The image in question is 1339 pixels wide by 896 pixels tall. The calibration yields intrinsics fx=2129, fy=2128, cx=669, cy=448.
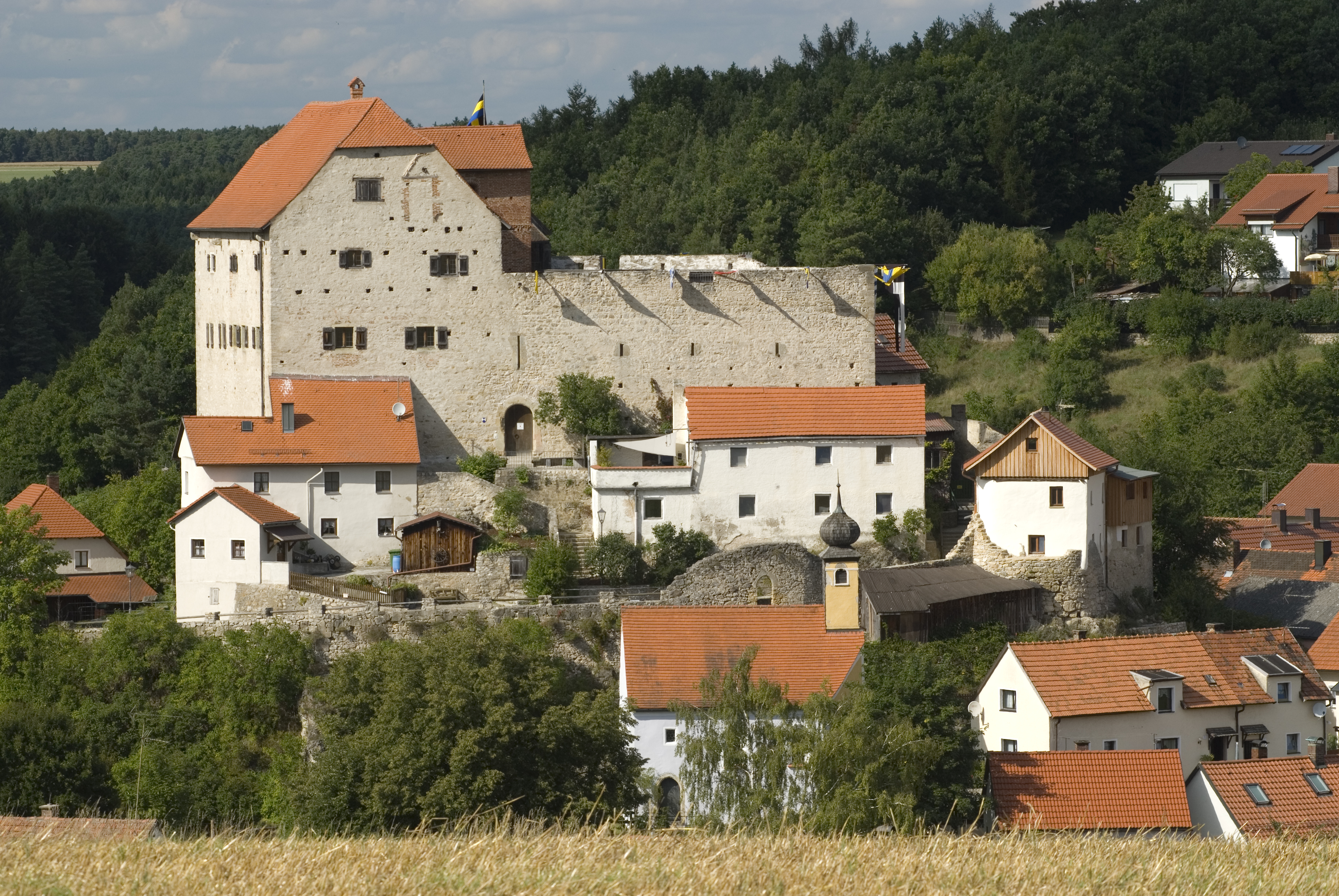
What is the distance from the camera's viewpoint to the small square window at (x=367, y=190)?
50312 millimetres

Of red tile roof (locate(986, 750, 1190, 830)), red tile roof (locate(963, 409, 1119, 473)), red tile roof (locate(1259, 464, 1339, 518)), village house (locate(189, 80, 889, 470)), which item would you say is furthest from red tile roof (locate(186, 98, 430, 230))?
red tile roof (locate(1259, 464, 1339, 518))

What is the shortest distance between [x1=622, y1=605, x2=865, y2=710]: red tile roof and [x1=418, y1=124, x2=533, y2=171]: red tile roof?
15.5 metres

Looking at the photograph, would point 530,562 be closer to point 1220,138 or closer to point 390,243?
point 390,243

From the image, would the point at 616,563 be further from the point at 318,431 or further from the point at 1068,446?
the point at 1068,446

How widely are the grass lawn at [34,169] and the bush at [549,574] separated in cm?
12866

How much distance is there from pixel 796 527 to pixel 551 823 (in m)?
16.4

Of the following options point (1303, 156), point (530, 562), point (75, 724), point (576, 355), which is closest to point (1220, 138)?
point (1303, 156)

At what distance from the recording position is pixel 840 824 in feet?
105

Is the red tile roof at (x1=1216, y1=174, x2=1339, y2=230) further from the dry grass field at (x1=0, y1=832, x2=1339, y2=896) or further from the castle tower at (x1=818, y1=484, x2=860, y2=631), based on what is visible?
the dry grass field at (x1=0, y1=832, x2=1339, y2=896)

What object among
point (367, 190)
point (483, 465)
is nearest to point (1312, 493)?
point (483, 465)

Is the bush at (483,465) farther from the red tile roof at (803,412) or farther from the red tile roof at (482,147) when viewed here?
the red tile roof at (482,147)

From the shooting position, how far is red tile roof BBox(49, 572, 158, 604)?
51.9 metres

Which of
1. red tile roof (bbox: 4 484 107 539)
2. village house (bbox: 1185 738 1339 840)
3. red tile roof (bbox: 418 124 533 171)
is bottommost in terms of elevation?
village house (bbox: 1185 738 1339 840)

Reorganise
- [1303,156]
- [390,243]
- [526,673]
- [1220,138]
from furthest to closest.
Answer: [1220,138]
[1303,156]
[390,243]
[526,673]
